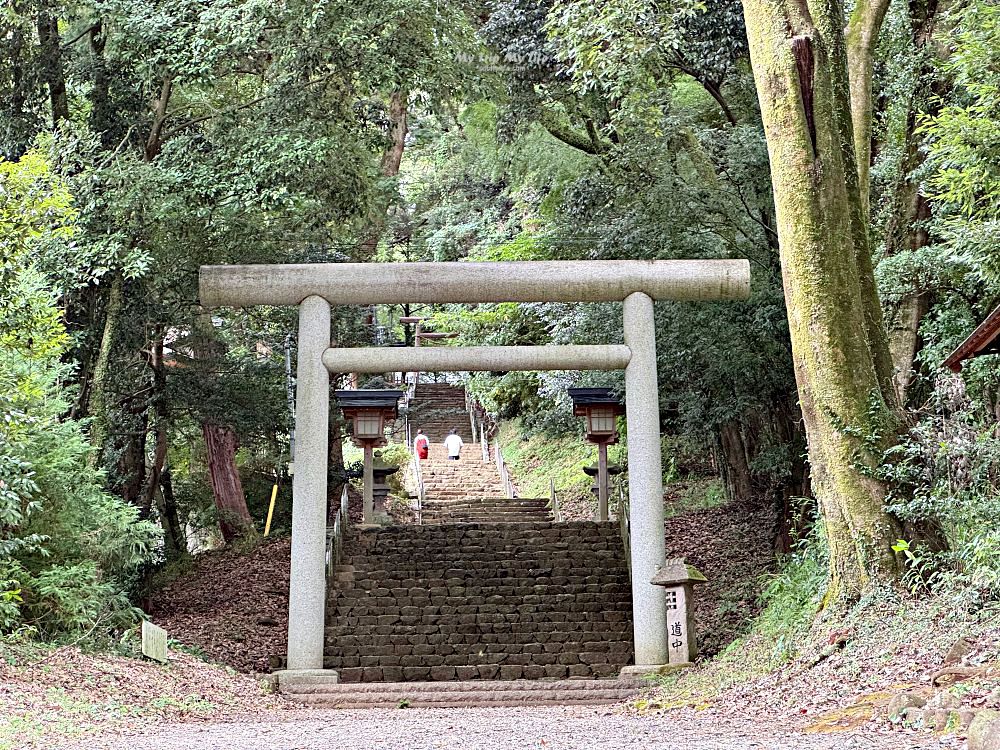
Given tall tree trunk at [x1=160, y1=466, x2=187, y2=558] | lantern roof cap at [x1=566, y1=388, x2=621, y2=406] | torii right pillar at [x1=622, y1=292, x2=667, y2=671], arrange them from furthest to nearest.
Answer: tall tree trunk at [x1=160, y1=466, x2=187, y2=558], lantern roof cap at [x1=566, y1=388, x2=621, y2=406], torii right pillar at [x1=622, y1=292, x2=667, y2=671]

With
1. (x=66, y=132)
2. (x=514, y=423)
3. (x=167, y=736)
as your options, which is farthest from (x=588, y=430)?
(x=514, y=423)

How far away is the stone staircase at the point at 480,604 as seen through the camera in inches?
522

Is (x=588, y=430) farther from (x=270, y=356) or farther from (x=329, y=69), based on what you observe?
(x=329, y=69)

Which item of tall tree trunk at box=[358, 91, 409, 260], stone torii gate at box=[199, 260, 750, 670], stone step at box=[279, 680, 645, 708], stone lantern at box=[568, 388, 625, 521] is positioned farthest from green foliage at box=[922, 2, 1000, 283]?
stone lantern at box=[568, 388, 625, 521]

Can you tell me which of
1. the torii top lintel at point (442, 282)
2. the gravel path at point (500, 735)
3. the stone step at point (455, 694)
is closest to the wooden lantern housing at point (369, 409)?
the torii top lintel at point (442, 282)

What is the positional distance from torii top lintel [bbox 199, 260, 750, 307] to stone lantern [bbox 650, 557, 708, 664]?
123 inches

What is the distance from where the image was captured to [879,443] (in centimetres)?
887

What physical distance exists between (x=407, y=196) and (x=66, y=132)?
57.9 ft

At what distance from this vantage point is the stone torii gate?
12383mm

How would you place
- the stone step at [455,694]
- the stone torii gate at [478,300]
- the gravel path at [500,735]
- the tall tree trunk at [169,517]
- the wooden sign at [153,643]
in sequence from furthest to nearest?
the tall tree trunk at [169,517] → the stone torii gate at [478,300] → the stone step at [455,694] → the wooden sign at [153,643] → the gravel path at [500,735]

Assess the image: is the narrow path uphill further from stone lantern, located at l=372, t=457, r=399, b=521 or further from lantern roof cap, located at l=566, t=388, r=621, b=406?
lantern roof cap, located at l=566, t=388, r=621, b=406

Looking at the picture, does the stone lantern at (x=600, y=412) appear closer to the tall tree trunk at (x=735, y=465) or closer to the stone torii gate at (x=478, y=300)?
the tall tree trunk at (x=735, y=465)

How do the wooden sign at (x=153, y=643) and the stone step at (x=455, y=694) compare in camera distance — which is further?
the stone step at (x=455, y=694)

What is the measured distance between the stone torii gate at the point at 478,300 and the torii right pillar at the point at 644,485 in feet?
0.04
